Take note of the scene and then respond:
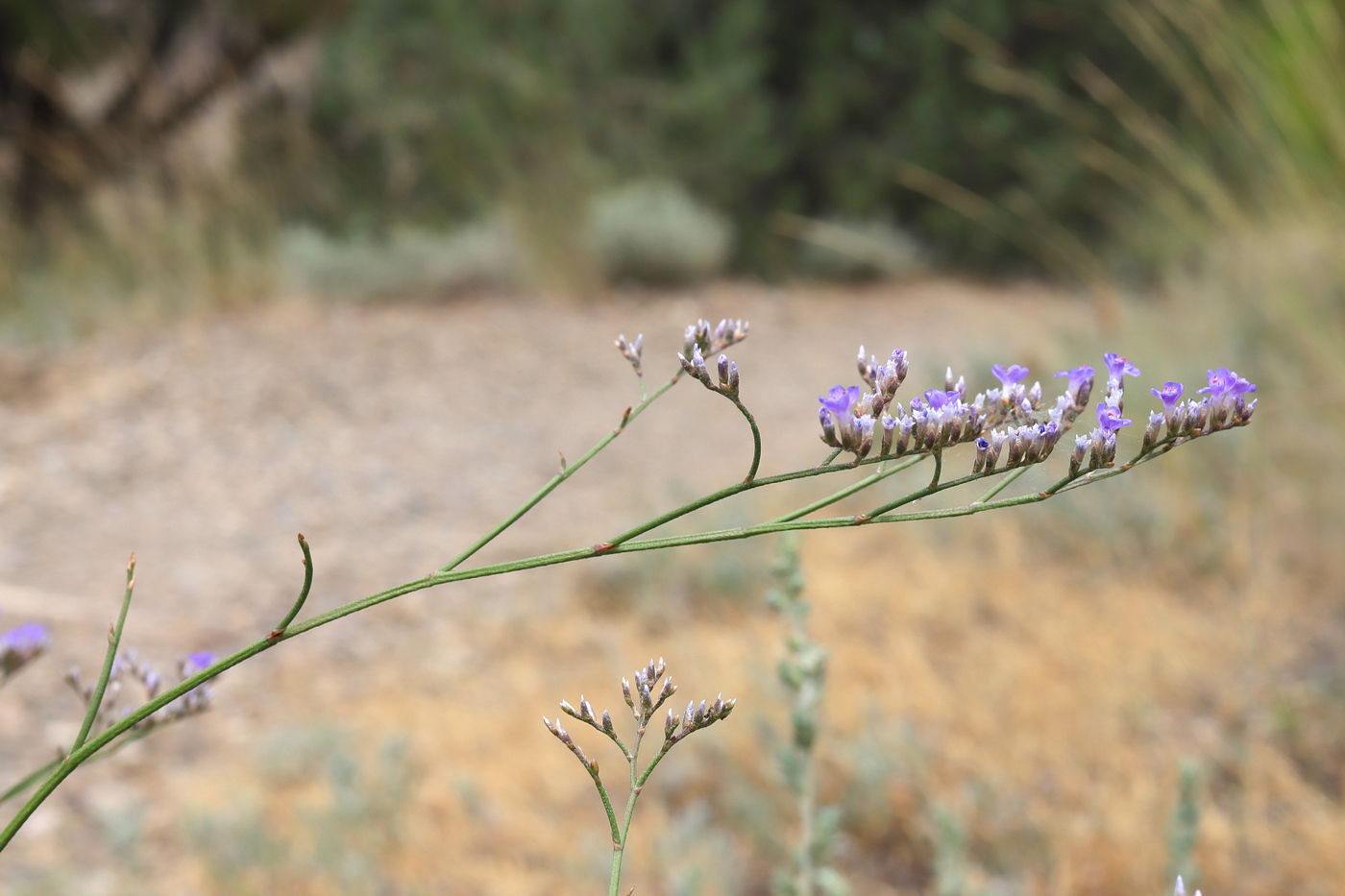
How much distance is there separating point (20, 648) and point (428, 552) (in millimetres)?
3685

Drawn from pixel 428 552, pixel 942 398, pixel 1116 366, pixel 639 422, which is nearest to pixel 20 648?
pixel 942 398

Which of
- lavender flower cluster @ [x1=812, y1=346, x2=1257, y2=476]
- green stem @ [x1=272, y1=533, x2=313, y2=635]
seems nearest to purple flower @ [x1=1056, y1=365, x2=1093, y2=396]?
lavender flower cluster @ [x1=812, y1=346, x2=1257, y2=476]

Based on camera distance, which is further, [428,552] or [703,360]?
[428,552]

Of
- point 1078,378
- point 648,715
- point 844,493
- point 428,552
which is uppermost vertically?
point 428,552

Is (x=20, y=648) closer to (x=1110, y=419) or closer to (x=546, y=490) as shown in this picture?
(x=546, y=490)

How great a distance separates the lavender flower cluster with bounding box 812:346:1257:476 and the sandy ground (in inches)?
8.7

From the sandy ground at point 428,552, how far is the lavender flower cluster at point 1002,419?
0.22m

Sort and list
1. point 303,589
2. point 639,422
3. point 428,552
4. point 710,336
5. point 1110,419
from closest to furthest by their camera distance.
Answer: point 303,589, point 1110,419, point 710,336, point 428,552, point 639,422

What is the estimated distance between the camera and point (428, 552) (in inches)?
A: 177

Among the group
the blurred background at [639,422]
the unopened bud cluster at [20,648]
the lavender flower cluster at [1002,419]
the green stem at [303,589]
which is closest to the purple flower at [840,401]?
the lavender flower cluster at [1002,419]

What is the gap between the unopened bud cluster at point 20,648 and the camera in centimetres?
83

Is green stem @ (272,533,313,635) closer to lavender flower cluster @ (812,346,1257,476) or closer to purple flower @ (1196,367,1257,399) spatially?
lavender flower cluster @ (812,346,1257,476)

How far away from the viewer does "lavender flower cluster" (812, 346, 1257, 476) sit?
2.15 ft

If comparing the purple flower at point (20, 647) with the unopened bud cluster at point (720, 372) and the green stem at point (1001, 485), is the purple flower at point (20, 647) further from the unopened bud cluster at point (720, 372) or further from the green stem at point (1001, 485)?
the green stem at point (1001, 485)
